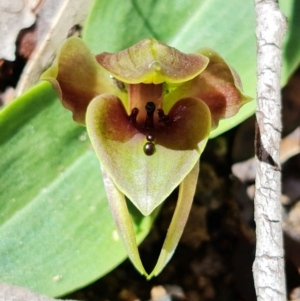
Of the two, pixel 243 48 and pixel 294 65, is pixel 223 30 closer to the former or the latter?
pixel 243 48

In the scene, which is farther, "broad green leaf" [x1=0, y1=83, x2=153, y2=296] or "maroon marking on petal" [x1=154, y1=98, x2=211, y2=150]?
"broad green leaf" [x1=0, y1=83, x2=153, y2=296]

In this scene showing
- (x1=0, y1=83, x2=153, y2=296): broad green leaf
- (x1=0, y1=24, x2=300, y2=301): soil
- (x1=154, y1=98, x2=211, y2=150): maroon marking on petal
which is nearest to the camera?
(x1=154, y1=98, x2=211, y2=150): maroon marking on petal

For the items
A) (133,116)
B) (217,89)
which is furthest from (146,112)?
(217,89)

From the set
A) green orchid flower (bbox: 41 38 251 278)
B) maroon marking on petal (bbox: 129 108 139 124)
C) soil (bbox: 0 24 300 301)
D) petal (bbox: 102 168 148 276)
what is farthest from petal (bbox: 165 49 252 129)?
soil (bbox: 0 24 300 301)

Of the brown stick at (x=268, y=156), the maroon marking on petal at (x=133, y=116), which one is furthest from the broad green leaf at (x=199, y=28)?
the maroon marking on petal at (x=133, y=116)

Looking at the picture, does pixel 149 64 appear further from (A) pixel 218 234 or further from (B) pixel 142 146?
(A) pixel 218 234

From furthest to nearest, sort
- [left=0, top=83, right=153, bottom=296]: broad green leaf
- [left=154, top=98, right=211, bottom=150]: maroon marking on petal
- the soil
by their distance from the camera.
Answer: the soil < [left=0, top=83, right=153, bottom=296]: broad green leaf < [left=154, top=98, right=211, bottom=150]: maroon marking on petal

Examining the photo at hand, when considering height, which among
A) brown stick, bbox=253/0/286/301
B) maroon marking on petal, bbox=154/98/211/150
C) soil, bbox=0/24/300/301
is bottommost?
soil, bbox=0/24/300/301

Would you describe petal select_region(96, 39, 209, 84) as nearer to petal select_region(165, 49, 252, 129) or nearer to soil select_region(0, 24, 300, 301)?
petal select_region(165, 49, 252, 129)
